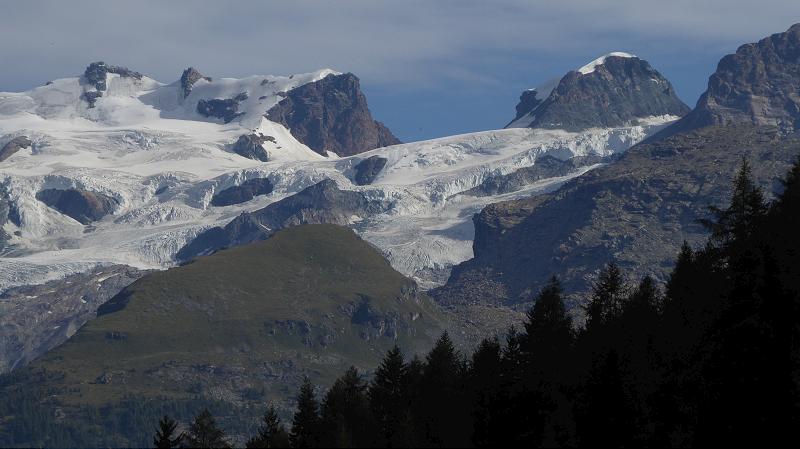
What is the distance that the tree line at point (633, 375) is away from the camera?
75.4 metres

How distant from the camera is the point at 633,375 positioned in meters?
102

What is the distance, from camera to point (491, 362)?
119m

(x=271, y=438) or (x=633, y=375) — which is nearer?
(x=633, y=375)

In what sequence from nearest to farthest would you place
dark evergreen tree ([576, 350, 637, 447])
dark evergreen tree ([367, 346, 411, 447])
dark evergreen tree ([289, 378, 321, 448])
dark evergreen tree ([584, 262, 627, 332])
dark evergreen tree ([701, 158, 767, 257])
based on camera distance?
dark evergreen tree ([576, 350, 637, 447]), dark evergreen tree ([701, 158, 767, 257]), dark evergreen tree ([289, 378, 321, 448]), dark evergreen tree ([367, 346, 411, 447]), dark evergreen tree ([584, 262, 627, 332])

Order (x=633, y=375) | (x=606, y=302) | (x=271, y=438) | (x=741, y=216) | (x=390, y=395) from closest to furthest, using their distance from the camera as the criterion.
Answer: (x=633, y=375), (x=741, y=216), (x=271, y=438), (x=390, y=395), (x=606, y=302)

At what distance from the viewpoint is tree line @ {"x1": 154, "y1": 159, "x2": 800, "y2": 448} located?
75438 millimetres

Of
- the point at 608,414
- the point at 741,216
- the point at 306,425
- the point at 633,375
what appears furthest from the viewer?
the point at 306,425

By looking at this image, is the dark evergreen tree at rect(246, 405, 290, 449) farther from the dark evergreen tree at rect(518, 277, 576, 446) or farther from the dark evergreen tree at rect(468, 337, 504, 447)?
the dark evergreen tree at rect(518, 277, 576, 446)

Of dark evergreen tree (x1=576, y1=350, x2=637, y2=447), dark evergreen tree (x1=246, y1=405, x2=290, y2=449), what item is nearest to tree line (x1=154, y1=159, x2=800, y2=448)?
dark evergreen tree (x1=576, y1=350, x2=637, y2=447)

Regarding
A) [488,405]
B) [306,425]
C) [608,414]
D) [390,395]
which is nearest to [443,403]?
[306,425]

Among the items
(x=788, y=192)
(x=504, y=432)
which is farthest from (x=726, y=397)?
(x=788, y=192)

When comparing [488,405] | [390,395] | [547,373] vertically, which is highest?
[547,373]

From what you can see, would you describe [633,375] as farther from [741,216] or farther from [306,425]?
[306,425]

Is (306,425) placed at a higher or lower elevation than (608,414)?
lower
